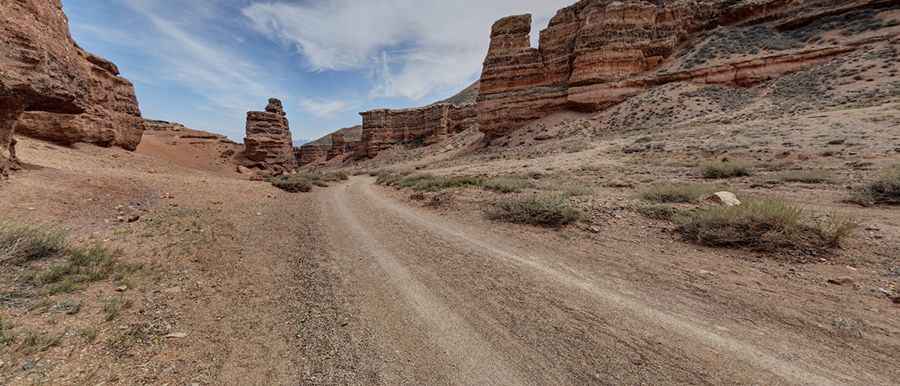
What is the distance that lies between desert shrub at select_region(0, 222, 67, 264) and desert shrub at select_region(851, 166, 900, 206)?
1438 cm

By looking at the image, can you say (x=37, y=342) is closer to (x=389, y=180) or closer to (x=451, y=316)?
(x=451, y=316)

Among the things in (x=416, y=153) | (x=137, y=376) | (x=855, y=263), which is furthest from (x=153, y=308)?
(x=416, y=153)

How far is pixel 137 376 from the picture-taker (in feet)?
7.86

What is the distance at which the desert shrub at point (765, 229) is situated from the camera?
468cm

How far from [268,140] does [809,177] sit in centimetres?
3603

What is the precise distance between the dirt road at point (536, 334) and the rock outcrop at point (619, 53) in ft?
106

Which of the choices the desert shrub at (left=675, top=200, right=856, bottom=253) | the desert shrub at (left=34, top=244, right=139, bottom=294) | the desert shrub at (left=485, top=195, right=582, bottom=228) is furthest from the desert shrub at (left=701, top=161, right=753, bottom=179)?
the desert shrub at (left=34, top=244, right=139, bottom=294)

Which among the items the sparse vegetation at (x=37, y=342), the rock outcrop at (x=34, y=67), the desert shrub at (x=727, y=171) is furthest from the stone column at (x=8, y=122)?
the desert shrub at (x=727, y=171)

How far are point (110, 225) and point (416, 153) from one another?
1791 inches

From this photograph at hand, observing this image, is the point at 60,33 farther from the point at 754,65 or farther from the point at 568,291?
the point at 754,65

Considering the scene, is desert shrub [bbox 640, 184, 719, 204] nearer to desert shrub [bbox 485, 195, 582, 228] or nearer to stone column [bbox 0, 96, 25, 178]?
desert shrub [bbox 485, 195, 582, 228]

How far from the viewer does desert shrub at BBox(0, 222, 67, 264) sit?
393 centimetres

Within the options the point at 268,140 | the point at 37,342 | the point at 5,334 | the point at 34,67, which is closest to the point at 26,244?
the point at 5,334

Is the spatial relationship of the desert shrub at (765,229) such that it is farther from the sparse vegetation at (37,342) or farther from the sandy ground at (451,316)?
the sparse vegetation at (37,342)
